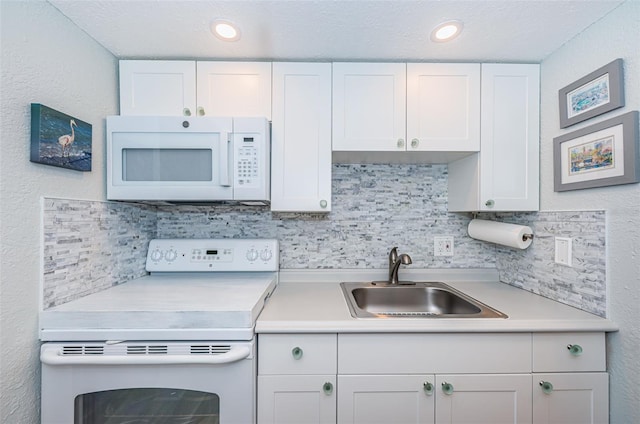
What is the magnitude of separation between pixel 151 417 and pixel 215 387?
0.29m

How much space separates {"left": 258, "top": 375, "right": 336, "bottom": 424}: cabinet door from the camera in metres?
1.06

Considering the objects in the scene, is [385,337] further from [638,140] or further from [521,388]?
[638,140]

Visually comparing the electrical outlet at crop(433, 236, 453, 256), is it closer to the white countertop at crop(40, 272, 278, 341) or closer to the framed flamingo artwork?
A: the white countertop at crop(40, 272, 278, 341)

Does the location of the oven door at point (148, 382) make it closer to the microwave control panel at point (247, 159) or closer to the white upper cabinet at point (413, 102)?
the microwave control panel at point (247, 159)

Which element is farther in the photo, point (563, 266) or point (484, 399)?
point (563, 266)

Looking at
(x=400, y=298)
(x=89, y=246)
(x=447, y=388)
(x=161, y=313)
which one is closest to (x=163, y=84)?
(x=89, y=246)

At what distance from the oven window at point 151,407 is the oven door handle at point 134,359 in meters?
0.17

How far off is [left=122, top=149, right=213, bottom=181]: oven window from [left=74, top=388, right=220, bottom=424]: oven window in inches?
34.4

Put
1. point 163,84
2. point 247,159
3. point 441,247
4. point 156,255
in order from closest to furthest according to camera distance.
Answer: point 247,159, point 163,84, point 156,255, point 441,247

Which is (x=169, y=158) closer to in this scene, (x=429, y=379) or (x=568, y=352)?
(x=429, y=379)

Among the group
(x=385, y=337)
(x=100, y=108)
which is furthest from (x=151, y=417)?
(x=100, y=108)

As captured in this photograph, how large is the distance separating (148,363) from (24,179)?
0.76 metres

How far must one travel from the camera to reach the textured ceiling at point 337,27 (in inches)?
A: 42.4

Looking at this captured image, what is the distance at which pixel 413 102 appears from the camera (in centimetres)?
142
